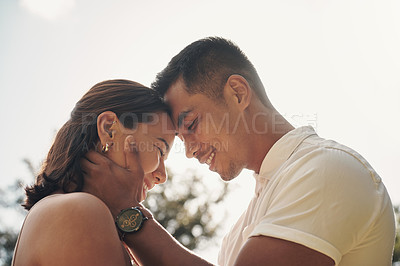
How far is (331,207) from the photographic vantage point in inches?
90.5

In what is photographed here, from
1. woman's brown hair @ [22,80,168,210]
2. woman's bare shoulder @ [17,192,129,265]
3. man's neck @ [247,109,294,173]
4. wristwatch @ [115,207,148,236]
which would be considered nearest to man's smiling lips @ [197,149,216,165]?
man's neck @ [247,109,294,173]

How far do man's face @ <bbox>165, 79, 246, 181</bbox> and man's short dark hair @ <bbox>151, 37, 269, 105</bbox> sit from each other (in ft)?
0.24

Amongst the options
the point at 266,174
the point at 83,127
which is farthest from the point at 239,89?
the point at 83,127

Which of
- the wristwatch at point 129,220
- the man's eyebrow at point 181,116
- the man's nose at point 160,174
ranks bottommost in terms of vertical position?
the wristwatch at point 129,220

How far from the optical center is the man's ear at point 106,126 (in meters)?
2.82

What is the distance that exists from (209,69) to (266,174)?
1035 millimetres

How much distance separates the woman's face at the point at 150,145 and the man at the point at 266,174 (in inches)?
6.5

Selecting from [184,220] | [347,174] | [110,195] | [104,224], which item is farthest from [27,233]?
[184,220]

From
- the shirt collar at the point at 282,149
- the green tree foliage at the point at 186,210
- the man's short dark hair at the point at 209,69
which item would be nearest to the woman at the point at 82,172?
the man's short dark hair at the point at 209,69

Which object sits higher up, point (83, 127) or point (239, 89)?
point (239, 89)

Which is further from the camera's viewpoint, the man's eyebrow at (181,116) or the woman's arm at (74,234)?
the man's eyebrow at (181,116)

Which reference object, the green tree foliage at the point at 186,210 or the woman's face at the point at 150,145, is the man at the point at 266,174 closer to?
the woman's face at the point at 150,145

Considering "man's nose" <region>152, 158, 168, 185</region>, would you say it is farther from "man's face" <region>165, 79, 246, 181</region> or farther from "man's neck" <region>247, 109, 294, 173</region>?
"man's neck" <region>247, 109, 294, 173</region>

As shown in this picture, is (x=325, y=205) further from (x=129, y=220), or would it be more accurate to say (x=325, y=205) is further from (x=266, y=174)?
(x=129, y=220)
